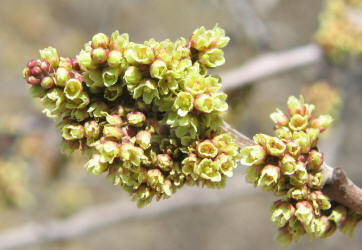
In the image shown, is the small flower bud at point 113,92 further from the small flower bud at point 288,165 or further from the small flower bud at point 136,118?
the small flower bud at point 288,165

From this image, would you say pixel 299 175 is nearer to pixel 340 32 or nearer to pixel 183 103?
pixel 183 103

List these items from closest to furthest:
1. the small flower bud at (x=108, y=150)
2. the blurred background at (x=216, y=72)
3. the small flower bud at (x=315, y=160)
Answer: the small flower bud at (x=108, y=150)
the small flower bud at (x=315, y=160)
the blurred background at (x=216, y=72)

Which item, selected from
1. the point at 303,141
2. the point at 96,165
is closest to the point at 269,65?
the point at 303,141

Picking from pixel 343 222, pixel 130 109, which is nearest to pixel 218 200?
pixel 343 222

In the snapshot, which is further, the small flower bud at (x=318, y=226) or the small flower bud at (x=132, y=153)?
the small flower bud at (x=318, y=226)

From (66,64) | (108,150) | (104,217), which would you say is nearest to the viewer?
(108,150)

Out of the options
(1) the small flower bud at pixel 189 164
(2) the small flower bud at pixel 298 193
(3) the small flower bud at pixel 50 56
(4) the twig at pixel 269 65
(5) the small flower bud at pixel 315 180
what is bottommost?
(2) the small flower bud at pixel 298 193

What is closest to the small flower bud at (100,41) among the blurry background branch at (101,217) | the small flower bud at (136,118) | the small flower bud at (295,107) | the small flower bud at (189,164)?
the small flower bud at (136,118)
